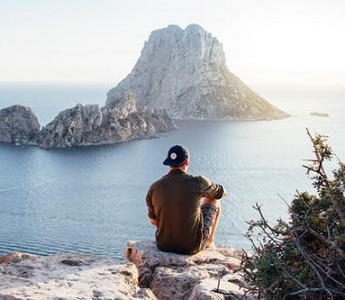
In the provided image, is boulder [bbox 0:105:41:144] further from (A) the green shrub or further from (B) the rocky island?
(A) the green shrub

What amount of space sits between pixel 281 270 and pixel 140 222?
156 feet

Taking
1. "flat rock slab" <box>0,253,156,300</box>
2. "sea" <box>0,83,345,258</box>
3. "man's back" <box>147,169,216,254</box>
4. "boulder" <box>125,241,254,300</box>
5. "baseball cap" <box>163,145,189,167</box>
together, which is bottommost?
"sea" <box>0,83,345,258</box>

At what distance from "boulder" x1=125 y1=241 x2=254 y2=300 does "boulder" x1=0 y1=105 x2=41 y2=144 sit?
10446 centimetres

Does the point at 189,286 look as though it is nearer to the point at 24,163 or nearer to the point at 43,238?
the point at 43,238

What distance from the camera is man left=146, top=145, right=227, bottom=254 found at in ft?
21.1

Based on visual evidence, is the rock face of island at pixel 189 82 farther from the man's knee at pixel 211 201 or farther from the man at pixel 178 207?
the man at pixel 178 207

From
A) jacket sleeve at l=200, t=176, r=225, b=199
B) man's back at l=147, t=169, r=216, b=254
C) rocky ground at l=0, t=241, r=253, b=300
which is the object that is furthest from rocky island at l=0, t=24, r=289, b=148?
rocky ground at l=0, t=241, r=253, b=300

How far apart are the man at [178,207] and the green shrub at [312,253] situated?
2.24 meters

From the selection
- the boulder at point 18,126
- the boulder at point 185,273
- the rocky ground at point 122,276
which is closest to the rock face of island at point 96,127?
the boulder at point 18,126

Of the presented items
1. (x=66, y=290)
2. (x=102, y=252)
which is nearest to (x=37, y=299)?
(x=66, y=290)

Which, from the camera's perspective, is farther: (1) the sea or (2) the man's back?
(1) the sea

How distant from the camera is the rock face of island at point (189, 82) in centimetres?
16375

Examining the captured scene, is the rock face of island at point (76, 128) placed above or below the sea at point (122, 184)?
above

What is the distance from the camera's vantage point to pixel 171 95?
17825 cm
